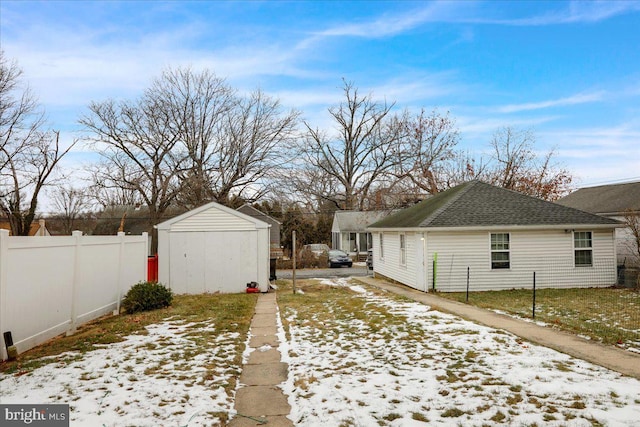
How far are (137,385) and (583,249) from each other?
1674 centimetres

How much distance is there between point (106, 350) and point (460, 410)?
5.30m

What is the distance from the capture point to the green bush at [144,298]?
36.1ft

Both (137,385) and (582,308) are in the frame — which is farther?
(582,308)

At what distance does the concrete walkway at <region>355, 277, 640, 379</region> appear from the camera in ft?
20.4

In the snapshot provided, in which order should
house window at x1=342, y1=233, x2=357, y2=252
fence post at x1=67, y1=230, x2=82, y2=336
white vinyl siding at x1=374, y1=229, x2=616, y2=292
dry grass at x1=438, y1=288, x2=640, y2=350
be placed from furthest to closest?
house window at x1=342, y1=233, x2=357, y2=252 < white vinyl siding at x1=374, y1=229, x2=616, y2=292 < fence post at x1=67, y1=230, x2=82, y2=336 < dry grass at x1=438, y1=288, x2=640, y2=350

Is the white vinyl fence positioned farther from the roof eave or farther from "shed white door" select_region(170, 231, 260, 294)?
the roof eave

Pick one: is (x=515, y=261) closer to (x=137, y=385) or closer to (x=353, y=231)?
(x=137, y=385)

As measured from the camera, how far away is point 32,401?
4602mm

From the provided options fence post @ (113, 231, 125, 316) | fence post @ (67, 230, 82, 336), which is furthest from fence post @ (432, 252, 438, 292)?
fence post @ (67, 230, 82, 336)

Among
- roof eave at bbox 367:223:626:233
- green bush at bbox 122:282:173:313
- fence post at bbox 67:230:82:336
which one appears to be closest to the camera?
fence post at bbox 67:230:82:336

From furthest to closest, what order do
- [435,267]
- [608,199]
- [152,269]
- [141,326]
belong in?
[608,199] < [152,269] < [435,267] < [141,326]

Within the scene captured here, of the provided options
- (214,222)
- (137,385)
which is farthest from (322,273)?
(137,385)

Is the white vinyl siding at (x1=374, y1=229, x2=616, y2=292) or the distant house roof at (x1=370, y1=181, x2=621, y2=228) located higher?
the distant house roof at (x1=370, y1=181, x2=621, y2=228)

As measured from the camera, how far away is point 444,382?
5402 millimetres
